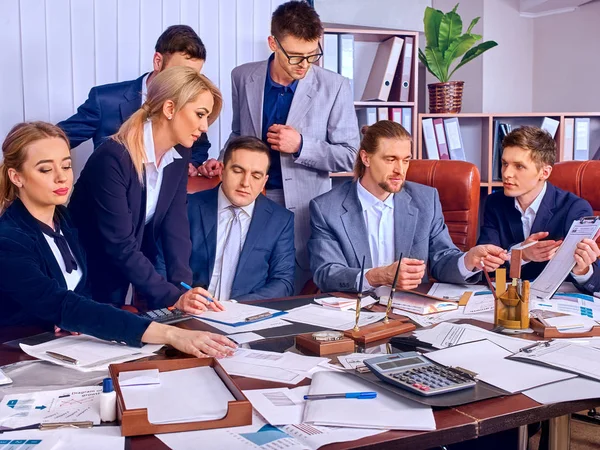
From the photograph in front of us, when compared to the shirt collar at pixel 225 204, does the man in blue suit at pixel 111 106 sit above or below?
above

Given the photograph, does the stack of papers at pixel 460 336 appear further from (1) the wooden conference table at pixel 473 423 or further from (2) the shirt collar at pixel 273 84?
(2) the shirt collar at pixel 273 84

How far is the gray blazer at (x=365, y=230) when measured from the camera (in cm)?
272

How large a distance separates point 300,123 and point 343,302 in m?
1.18

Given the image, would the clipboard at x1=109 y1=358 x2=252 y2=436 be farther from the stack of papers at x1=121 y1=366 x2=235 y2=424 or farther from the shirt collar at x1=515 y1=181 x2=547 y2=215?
the shirt collar at x1=515 y1=181 x2=547 y2=215

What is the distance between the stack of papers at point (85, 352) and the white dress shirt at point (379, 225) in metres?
1.32

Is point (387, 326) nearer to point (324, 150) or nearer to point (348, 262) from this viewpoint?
point (348, 262)

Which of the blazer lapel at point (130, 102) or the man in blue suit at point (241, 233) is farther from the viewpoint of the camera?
the blazer lapel at point (130, 102)

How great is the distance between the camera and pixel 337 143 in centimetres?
317

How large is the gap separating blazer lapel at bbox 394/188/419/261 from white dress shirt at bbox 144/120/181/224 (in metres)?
0.91

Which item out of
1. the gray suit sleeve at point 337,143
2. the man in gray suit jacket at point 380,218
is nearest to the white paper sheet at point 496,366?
the man in gray suit jacket at point 380,218

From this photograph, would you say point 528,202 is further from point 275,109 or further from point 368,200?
point 275,109

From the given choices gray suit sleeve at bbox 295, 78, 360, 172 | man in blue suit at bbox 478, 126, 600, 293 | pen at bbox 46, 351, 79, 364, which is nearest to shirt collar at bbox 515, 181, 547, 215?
man in blue suit at bbox 478, 126, 600, 293

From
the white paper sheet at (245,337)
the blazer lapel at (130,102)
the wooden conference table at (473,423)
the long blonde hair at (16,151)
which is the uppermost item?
the blazer lapel at (130,102)

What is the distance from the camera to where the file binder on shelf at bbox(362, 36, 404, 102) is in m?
4.24
